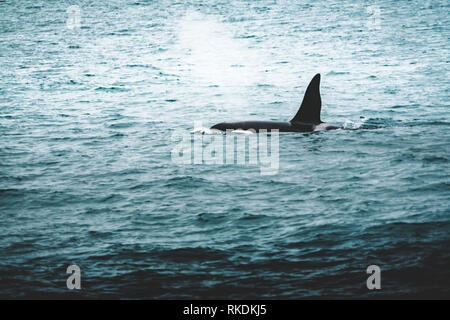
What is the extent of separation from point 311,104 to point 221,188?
604 cm

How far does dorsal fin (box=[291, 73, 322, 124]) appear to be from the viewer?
61.1 feet

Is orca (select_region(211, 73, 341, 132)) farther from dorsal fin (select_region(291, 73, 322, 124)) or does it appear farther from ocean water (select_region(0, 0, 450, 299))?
ocean water (select_region(0, 0, 450, 299))

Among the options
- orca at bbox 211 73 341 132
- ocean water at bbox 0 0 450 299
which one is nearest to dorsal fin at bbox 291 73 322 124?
orca at bbox 211 73 341 132

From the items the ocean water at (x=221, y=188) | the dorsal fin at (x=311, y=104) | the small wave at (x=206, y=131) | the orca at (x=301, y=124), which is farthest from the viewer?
the small wave at (x=206, y=131)

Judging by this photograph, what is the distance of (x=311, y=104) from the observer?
61.9ft

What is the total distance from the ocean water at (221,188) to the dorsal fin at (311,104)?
710mm

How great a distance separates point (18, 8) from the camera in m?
115

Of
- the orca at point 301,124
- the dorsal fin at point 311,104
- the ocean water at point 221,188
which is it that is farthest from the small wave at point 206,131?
the dorsal fin at point 311,104

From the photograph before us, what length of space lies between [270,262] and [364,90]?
2155 cm

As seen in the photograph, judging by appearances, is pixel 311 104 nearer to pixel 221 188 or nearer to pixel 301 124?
pixel 301 124

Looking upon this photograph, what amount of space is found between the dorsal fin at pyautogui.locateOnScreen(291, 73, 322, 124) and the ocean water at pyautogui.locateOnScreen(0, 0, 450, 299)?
710mm

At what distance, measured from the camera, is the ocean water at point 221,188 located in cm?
916

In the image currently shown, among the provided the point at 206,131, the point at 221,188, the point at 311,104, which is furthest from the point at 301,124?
the point at 221,188

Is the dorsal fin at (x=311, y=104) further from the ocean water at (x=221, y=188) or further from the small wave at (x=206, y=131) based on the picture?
the small wave at (x=206, y=131)
